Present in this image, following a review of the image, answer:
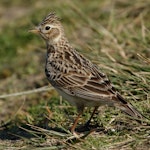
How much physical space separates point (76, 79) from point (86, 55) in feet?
5.91

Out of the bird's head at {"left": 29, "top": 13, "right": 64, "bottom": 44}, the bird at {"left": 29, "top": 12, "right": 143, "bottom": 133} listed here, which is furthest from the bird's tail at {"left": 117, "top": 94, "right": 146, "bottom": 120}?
the bird's head at {"left": 29, "top": 13, "right": 64, "bottom": 44}

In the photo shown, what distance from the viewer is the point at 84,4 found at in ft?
44.7

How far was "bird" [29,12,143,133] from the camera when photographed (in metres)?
6.48

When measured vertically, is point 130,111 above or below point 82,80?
Answer: below

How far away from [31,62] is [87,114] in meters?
4.10

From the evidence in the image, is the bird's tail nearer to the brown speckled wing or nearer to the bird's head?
the brown speckled wing

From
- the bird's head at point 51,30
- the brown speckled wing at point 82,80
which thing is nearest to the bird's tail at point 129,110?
the brown speckled wing at point 82,80

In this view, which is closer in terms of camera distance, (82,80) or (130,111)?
(130,111)

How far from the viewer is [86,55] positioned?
28.4 ft

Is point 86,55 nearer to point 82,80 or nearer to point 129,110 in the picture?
point 82,80

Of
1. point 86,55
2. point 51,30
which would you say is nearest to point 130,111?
point 51,30

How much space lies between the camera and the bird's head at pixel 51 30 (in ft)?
25.3

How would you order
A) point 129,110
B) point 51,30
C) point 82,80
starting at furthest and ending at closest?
1. point 51,30
2. point 82,80
3. point 129,110

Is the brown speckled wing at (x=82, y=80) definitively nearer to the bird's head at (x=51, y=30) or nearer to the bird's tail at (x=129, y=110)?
the bird's tail at (x=129, y=110)
